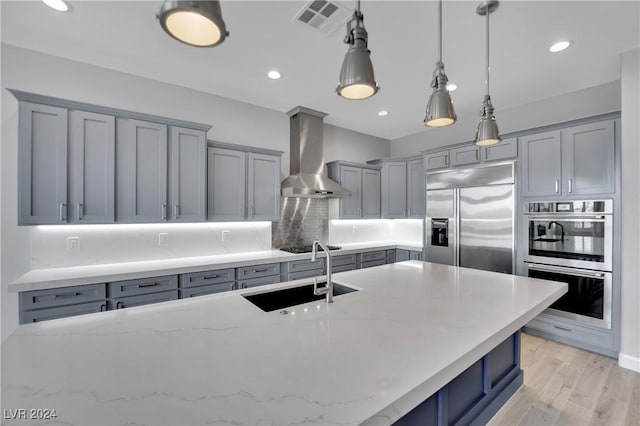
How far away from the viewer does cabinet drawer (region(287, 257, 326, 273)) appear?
3.38m

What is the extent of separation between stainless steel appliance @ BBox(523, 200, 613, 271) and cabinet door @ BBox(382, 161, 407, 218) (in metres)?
1.84

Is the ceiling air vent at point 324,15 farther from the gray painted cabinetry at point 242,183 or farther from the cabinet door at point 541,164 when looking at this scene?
the cabinet door at point 541,164

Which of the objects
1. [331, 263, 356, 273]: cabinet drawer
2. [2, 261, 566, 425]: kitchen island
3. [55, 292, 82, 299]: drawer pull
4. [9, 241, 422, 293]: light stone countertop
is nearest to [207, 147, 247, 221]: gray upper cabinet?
[9, 241, 422, 293]: light stone countertop

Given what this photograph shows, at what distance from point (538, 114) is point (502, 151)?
2.76 ft

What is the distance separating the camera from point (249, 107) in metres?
3.75

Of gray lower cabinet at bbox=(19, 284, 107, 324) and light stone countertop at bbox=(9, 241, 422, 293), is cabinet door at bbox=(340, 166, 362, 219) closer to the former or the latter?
light stone countertop at bbox=(9, 241, 422, 293)

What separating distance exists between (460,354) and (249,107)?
370 cm

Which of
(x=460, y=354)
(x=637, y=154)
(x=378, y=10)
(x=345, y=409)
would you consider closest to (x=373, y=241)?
(x=637, y=154)

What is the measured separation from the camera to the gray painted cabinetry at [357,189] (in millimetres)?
4387

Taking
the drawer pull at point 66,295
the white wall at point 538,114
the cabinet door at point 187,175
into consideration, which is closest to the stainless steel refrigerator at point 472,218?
the white wall at point 538,114

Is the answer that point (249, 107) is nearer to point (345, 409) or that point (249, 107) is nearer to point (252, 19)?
point (252, 19)

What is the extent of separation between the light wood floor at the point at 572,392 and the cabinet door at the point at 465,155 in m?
2.31

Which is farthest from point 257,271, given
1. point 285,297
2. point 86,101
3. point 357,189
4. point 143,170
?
point 86,101

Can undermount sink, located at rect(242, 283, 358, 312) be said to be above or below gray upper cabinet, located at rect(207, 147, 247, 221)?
below
